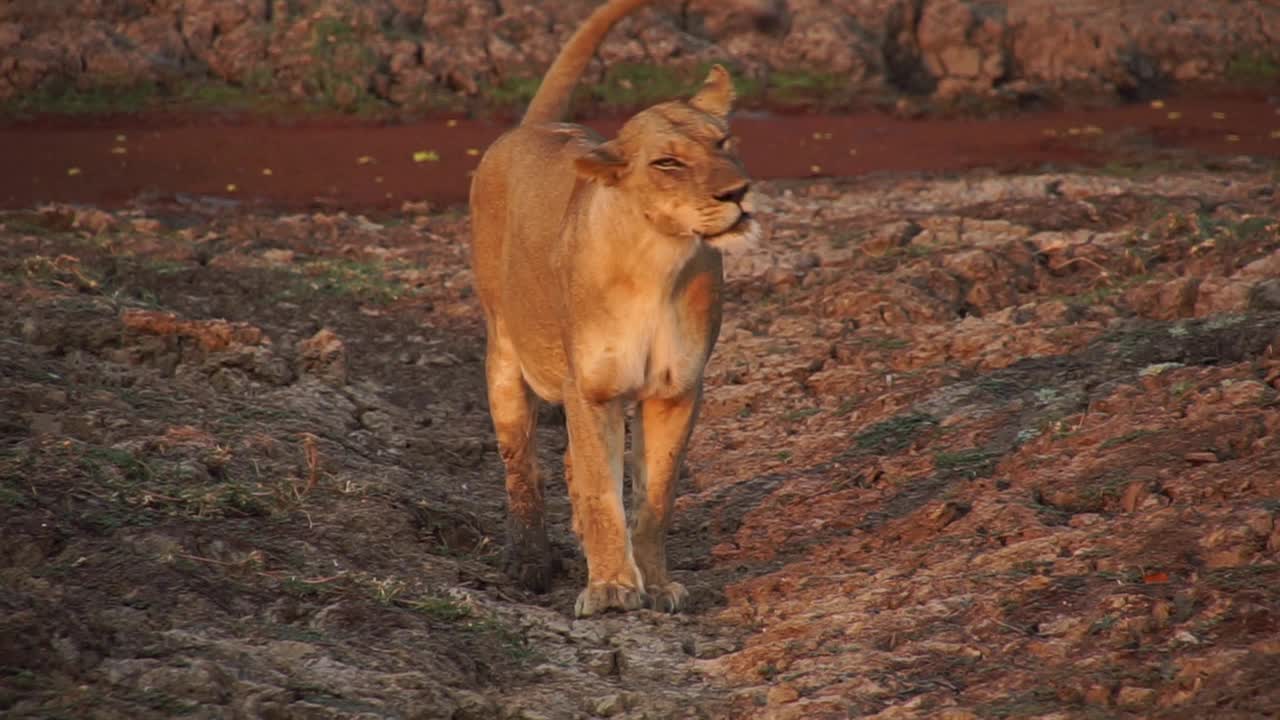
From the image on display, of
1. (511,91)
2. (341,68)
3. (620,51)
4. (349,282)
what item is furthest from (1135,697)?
(620,51)

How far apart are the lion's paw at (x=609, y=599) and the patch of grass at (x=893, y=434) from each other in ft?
7.59

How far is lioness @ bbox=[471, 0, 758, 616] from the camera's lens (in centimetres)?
595

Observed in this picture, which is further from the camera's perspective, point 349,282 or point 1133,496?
point 349,282

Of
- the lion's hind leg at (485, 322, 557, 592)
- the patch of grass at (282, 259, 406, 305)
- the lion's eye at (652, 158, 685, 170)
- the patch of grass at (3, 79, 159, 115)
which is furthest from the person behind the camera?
the patch of grass at (3, 79, 159, 115)

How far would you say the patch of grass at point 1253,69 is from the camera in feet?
80.7

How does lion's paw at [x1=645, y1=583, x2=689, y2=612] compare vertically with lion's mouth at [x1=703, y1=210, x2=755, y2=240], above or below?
below

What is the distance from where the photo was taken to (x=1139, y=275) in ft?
35.2

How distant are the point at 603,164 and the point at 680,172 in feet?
0.97

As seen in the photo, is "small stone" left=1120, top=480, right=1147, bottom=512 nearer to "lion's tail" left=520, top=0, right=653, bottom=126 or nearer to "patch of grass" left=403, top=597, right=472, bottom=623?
"patch of grass" left=403, top=597, right=472, bottom=623

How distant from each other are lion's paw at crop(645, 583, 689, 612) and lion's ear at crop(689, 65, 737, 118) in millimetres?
1771

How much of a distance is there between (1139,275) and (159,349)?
5.92 metres

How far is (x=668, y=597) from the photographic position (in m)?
6.40

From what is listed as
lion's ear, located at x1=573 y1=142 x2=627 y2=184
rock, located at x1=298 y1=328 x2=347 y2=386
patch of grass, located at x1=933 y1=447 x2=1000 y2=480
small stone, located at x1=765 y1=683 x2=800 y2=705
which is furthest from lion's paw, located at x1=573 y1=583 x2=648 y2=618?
rock, located at x1=298 y1=328 x2=347 y2=386

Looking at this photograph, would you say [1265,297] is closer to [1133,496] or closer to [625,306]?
[1133,496]
